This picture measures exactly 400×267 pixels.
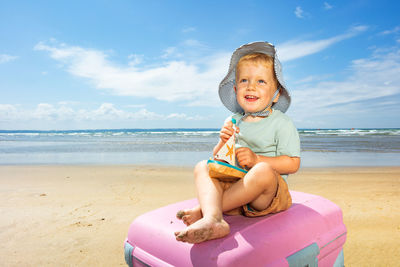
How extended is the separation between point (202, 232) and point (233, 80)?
4.03ft

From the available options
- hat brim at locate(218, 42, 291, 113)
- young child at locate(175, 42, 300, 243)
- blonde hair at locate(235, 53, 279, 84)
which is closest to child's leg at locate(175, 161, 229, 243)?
young child at locate(175, 42, 300, 243)

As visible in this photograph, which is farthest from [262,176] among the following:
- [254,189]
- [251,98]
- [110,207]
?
[110,207]

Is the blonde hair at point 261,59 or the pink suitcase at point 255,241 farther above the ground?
the blonde hair at point 261,59

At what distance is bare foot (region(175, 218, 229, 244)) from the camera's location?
1323mm

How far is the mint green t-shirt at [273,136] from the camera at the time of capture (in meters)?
1.82

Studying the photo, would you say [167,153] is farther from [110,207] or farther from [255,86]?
[255,86]

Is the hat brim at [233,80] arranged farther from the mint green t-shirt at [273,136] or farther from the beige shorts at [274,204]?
the beige shorts at [274,204]

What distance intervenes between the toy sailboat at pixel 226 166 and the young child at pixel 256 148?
0.16ft

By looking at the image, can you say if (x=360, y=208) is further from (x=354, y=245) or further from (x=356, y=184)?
(x=356, y=184)

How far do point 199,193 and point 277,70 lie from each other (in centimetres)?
97

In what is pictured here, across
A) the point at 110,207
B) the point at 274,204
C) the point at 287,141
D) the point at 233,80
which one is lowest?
the point at 110,207

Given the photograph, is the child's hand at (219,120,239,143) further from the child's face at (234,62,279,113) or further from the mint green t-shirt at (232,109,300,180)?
the child's face at (234,62,279,113)

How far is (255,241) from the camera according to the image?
4.63 ft

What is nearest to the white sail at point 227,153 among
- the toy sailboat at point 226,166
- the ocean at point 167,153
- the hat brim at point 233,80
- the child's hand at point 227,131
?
the toy sailboat at point 226,166
